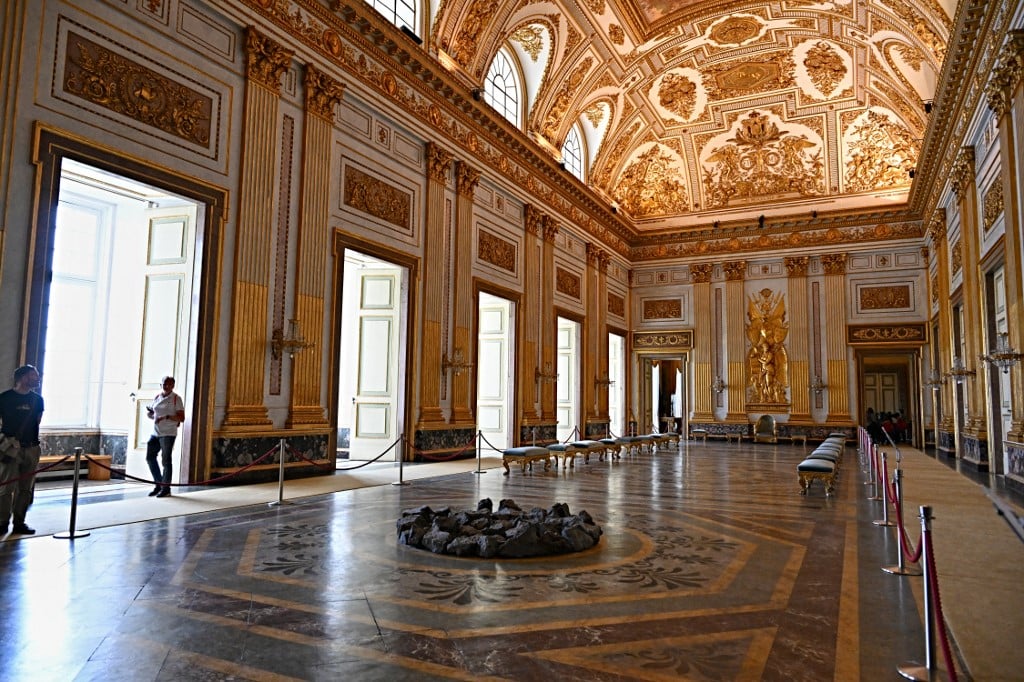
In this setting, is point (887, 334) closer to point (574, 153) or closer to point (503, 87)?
point (574, 153)

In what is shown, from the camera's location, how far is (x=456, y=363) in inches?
496

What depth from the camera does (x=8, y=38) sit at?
6184mm

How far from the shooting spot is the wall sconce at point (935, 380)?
16381mm

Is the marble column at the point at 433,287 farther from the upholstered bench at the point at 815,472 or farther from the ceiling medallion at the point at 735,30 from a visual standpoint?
the ceiling medallion at the point at 735,30

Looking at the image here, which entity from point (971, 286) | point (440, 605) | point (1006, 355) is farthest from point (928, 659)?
point (971, 286)

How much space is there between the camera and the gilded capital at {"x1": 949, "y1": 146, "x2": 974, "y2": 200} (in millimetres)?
11508

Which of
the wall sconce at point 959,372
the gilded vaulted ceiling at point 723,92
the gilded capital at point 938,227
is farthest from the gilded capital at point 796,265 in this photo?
the wall sconce at point 959,372

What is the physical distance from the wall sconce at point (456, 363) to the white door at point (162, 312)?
16.5ft

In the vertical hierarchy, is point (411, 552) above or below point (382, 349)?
below

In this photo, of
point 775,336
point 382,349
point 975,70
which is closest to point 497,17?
point 382,349

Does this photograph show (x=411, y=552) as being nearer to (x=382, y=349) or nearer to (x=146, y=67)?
(x=146, y=67)

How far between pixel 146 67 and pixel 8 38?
1.44 m

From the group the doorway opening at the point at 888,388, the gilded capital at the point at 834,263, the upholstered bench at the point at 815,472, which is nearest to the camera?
the upholstered bench at the point at 815,472

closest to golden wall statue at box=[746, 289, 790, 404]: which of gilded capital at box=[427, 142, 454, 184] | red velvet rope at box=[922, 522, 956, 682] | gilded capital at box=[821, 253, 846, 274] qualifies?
gilded capital at box=[821, 253, 846, 274]
